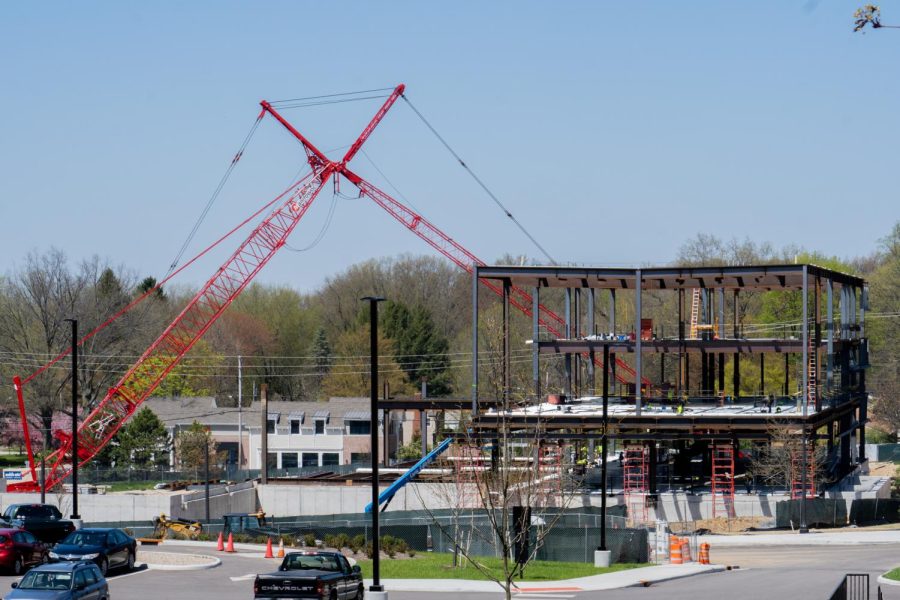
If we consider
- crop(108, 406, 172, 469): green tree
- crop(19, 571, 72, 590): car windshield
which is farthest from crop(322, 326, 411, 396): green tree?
crop(19, 571, 72, 590): car windshield

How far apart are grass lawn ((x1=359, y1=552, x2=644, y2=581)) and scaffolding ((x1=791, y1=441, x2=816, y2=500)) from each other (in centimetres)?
2080

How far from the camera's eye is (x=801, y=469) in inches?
2490

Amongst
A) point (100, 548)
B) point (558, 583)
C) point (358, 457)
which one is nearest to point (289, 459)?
point (358, 457)

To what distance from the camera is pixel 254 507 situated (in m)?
77.4

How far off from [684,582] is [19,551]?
64.0 feet

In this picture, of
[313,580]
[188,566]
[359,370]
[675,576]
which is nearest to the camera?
[313,580]

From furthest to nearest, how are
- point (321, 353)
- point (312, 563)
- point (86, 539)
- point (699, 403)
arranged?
point (321, 353)
point (699, 403)
point (86, 539)
point (312, 563)

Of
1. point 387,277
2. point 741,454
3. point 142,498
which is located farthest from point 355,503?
point 387,277

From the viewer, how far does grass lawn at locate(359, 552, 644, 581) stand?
132 ft

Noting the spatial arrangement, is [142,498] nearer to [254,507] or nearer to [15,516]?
[254,507]

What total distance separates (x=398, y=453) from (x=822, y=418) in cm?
4693

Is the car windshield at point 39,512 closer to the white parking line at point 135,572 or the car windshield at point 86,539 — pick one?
the white parking line at point 135,572

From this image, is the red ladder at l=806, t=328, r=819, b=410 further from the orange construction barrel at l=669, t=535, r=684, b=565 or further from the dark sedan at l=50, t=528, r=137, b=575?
the dark sedan at l=50, t=528, r=137, b=575

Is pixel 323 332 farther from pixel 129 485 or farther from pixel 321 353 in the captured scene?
pixel 129 485
